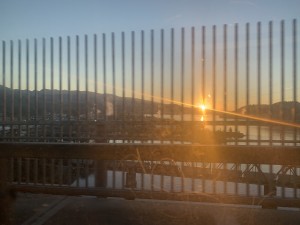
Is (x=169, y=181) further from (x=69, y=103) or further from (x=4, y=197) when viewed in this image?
(x=4, y=197)

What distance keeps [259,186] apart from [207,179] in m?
0.93

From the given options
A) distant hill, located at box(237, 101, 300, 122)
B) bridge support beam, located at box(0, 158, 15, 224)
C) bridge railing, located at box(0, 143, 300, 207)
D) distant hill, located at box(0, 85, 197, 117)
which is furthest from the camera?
distant hill, located at box(0, 85, 197, 117)

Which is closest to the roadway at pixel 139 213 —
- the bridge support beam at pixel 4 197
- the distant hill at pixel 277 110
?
the distant hill at pixel 277 110

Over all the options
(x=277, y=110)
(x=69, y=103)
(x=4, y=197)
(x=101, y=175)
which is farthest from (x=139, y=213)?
(x=4, y=197)

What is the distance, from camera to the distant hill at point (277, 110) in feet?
21.5

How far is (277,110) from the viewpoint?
6.60m

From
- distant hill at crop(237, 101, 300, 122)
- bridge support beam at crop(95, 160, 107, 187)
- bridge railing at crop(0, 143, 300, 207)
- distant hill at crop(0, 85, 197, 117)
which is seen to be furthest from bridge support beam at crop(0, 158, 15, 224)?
distant hill at crop(237, 101, 300, 122)

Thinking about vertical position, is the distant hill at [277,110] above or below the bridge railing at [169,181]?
above

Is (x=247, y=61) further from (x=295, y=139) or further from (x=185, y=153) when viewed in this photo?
(x=185, y=153)

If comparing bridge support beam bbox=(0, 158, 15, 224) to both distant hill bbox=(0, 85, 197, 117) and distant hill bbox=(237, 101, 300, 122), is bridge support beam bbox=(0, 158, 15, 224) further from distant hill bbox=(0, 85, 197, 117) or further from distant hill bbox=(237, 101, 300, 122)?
distant hill bbox=(237, 101, 300, 122)

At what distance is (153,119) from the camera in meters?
7.07

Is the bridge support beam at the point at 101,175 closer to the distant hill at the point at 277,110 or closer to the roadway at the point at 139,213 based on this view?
the roadway at the point at 139,213

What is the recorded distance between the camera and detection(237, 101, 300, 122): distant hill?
6.57m

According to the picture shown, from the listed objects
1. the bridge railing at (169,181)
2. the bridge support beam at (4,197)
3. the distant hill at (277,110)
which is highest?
the distant hill at (277,110)
